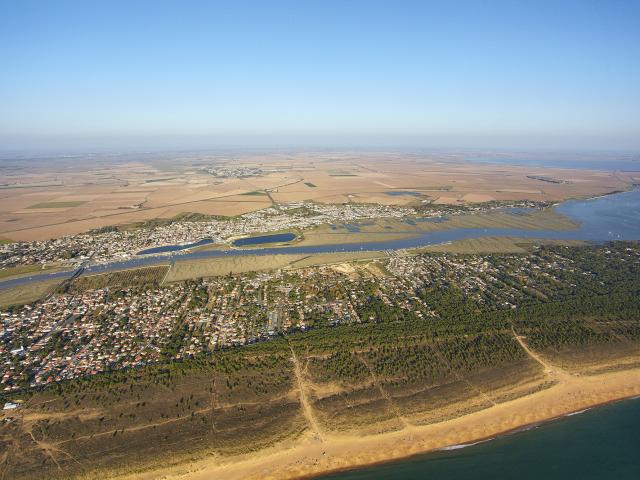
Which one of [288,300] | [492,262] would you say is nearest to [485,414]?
[288,300]

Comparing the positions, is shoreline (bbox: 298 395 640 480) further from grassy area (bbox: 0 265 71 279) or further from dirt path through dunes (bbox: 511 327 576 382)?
grassy area (bbox: 0 265 71 279)

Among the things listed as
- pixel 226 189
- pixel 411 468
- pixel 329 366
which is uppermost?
pixel 226 189

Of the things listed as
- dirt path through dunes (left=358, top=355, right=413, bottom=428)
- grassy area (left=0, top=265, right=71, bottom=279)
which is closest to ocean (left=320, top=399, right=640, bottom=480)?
dirt path through dunes (left=358, top=355, right=413, bottom=428)

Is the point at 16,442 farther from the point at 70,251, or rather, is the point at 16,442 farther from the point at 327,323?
the point at 70,251

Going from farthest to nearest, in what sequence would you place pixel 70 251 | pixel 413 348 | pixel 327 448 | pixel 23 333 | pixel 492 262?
pixel 70 251 → pixel 492 262 → pixel 23 333 → pixel 413 348 → pixel 327 448

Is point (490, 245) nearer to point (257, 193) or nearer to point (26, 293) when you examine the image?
point (26, 293)

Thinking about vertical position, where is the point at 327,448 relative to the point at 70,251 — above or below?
below

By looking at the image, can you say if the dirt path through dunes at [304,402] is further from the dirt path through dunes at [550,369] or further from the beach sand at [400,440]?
the dirt path through dunes at [550,369]
